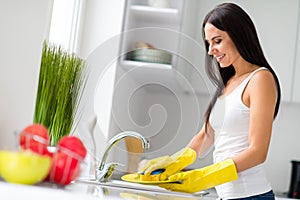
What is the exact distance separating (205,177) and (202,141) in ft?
0.93

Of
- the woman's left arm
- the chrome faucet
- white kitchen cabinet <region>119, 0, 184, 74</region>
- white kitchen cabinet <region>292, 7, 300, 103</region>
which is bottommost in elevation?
the chrome faucet

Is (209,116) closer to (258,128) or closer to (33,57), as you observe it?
(258,128)

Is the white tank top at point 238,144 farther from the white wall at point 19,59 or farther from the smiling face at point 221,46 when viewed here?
the white wall at point 19,59

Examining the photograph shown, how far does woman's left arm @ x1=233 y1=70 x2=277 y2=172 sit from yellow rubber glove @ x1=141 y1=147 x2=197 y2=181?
229mm

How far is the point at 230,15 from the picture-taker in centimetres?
159

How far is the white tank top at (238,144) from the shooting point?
1539 mm

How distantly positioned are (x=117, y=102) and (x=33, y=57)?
0.57 m

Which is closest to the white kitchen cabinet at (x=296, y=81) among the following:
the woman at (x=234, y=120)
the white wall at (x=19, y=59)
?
the woman at (x=234, y=120)

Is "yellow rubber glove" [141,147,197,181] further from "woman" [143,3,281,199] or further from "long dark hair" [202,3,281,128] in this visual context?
"long dark hair" [202,3,281,128]

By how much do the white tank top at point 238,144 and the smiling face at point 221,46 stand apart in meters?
0.11

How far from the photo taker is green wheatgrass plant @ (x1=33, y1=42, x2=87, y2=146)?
1.51 metres

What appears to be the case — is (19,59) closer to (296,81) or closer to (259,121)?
(259,121)

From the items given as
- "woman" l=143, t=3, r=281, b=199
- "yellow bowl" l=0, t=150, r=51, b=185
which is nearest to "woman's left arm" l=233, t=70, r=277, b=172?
"woman" l=143, t=3, r=281, b=199

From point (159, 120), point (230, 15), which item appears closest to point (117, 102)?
point (159, 120)
